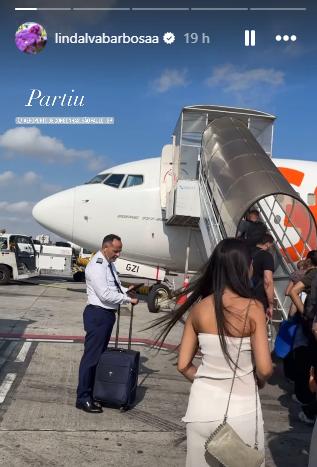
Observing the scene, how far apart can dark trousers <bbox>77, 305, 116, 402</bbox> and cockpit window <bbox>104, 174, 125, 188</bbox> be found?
25.7 feet

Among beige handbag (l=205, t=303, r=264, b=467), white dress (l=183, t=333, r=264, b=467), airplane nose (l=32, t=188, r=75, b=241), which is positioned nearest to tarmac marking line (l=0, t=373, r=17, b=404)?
white dress (l=183, t=333, r=264, b=467)

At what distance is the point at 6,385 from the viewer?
5566mm

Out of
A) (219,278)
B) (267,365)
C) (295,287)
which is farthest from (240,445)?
(295,287)

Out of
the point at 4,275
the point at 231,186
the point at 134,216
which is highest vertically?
the point at 231,186

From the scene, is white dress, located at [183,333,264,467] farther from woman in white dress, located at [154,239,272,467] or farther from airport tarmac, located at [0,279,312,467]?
airport tarmac, located at [0,279,312,467]

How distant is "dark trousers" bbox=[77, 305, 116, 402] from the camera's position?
4922 millimetres

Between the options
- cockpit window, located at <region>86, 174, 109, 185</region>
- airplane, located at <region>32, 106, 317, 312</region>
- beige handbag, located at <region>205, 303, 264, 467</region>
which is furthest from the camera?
cockpit window, located at <region>86, 174, 109, 185</region>

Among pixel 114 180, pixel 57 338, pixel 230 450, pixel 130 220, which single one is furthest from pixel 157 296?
pixel 230 450

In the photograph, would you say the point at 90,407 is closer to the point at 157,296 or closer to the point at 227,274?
the point at 227,274

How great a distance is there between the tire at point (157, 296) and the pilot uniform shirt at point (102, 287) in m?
7.13

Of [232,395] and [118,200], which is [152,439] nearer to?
[232,395]

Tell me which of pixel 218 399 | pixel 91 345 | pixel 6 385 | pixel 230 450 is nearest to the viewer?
pixel 230 450

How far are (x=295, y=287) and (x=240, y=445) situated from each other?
3.37 metres

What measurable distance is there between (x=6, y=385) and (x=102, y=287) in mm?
1795
